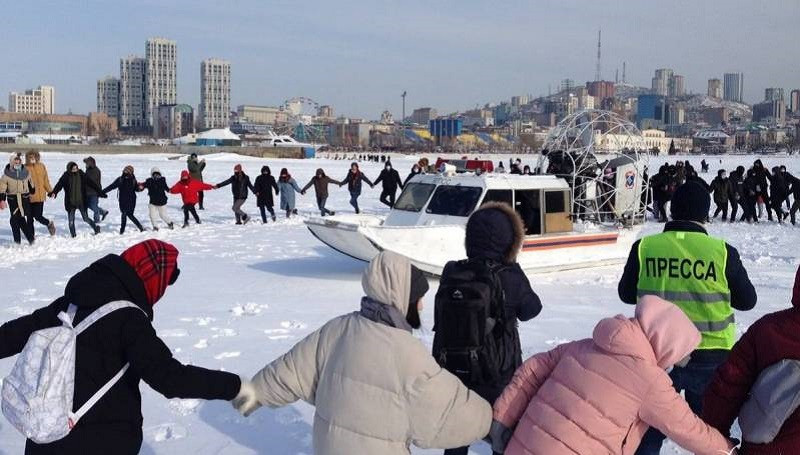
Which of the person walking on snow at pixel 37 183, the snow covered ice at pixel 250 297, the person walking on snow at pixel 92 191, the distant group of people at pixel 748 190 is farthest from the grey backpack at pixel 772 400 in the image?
the distant group of people at pixel 748 190

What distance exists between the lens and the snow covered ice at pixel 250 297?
18.0 ft

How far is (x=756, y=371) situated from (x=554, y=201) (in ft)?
30.3

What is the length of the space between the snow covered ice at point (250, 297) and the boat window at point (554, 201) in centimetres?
99

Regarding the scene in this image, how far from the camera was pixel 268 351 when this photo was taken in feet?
24.7

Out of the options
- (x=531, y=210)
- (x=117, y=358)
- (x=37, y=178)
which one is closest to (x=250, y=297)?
(x=531, y=210)

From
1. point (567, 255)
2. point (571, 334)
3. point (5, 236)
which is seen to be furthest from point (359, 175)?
point (571, 334)

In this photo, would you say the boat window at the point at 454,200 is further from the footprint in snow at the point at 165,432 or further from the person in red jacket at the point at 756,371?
the person in red jacket at the point at 756,371

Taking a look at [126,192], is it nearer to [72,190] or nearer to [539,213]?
[72,190]

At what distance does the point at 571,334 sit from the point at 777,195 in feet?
47.6

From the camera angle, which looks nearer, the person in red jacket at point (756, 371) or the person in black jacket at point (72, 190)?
the person in red jacket at point (756, 371)

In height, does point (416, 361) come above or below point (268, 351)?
above

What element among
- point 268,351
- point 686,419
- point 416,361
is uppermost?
point 416,361

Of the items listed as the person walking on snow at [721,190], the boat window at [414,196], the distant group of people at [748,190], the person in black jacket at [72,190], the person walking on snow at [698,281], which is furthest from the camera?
the person walking on snow at [721,190]

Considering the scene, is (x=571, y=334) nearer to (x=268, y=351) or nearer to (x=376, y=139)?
(x=268, y=351)
